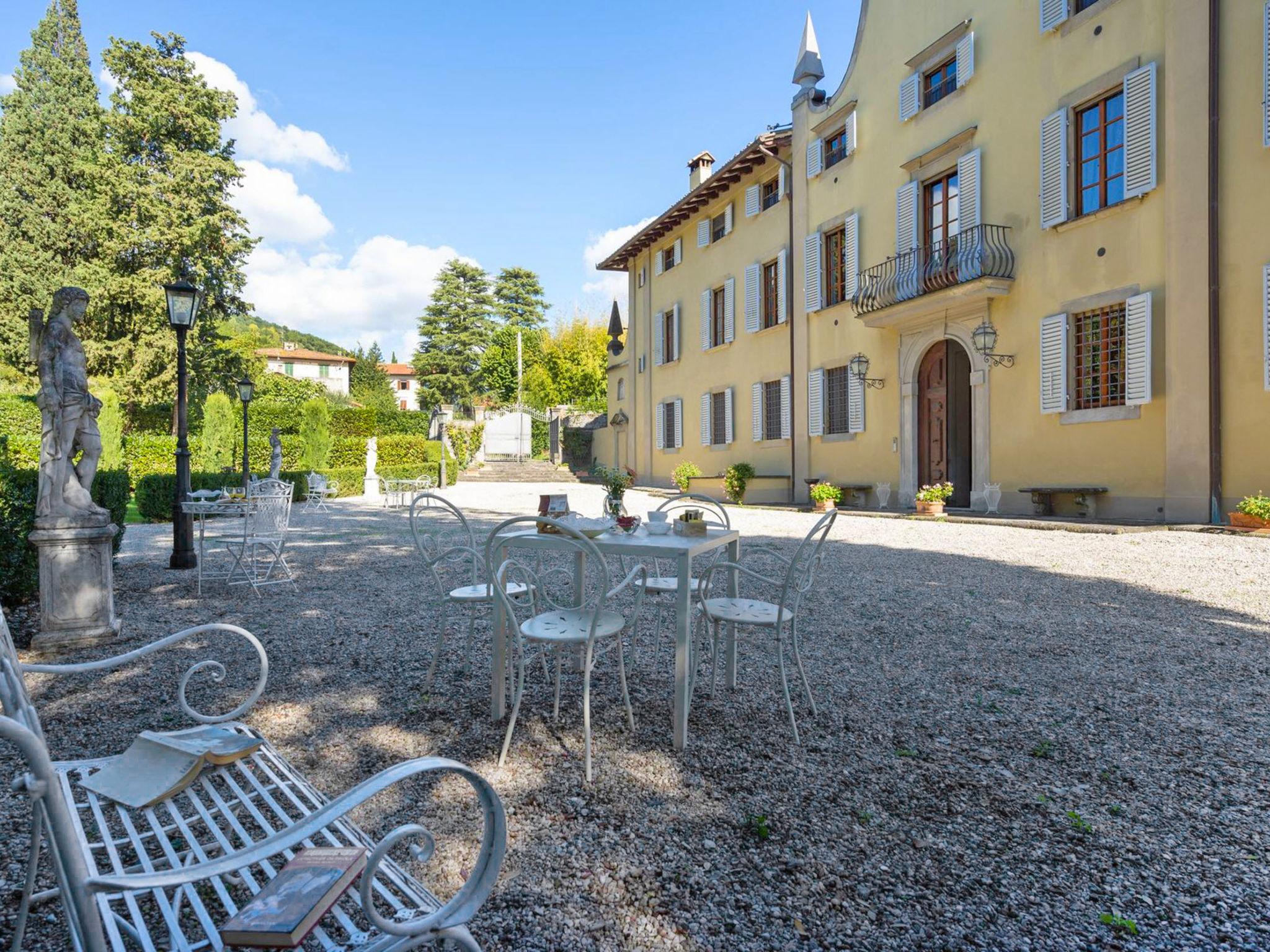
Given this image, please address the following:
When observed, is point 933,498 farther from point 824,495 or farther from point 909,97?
point 909,97

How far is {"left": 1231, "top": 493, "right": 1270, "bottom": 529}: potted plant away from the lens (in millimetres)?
7922

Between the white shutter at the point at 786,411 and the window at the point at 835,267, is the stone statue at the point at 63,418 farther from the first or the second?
the white shutter at the point at 786,411

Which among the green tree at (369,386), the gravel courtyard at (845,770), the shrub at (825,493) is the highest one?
the green tree at (369,386)

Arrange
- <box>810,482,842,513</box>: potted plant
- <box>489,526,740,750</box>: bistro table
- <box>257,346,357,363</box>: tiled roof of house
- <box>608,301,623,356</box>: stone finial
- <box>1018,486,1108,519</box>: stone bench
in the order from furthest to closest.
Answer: <box>257,346,357,363</box>: tiled roof of house < <box>608,301,623,356</box>: stone finial < <box>810,482,842,513</box>: potted plant < <box>1018,486,1108,519</box>: stone bench < <box>489,526,740,750</box>: bistro table

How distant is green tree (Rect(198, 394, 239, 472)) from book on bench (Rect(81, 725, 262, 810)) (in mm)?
19259

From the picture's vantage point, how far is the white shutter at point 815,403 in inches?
599

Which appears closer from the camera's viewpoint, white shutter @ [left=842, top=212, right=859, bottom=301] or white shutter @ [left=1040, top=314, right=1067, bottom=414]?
white shutter @ [left=1040, top=314, right=1067, bottom=414]

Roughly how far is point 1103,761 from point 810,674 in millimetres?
1360

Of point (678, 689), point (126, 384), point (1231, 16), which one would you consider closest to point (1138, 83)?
point (1231, 16)

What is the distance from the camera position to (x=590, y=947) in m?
1.62

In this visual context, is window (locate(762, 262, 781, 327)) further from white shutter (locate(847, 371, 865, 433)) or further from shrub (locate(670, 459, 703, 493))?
shrub (locate(670, 459, 703, 493))

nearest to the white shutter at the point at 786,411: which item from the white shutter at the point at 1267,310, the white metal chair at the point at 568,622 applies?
the white shutter at the point at 1267,310

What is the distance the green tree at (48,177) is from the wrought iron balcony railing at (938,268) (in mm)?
22705

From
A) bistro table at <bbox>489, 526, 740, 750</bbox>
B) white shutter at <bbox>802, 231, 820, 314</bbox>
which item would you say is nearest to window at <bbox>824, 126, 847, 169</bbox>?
white shutter at <bbox>802, 231, 820, 314</bbox>
